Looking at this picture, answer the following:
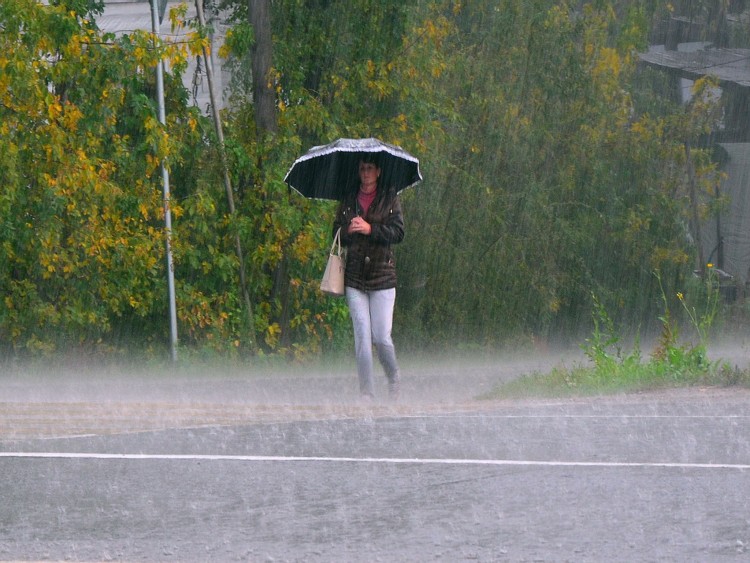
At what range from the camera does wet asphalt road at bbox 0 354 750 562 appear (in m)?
5.21

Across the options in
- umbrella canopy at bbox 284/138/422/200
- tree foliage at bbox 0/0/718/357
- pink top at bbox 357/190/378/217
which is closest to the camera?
pink top at bbox 357/190/378/217

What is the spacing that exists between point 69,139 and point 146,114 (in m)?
1.19

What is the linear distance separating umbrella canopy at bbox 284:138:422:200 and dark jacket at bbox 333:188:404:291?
284 millimetres

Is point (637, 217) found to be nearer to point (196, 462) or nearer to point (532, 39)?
point (532, 39)

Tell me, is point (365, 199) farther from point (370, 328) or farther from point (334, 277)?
point (370, 328)

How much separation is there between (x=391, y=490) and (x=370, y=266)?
4136 mm

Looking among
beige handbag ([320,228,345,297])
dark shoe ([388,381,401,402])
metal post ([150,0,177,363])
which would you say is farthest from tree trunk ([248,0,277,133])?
dark shoe ([388,381,401,402])

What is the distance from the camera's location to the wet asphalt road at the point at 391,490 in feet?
17.1

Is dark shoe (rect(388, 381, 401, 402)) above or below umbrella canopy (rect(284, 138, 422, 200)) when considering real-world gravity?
below

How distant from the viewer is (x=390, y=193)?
1033 centimetres

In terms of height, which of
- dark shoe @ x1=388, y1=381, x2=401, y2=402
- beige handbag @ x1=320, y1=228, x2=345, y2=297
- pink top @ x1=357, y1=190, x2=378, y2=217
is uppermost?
pink top @ x1=357, y1=190, x2=378, y2=217

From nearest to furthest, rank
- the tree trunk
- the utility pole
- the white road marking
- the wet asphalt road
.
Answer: the wet asphalt road
the white road marking
the utility pole
the tree trunk

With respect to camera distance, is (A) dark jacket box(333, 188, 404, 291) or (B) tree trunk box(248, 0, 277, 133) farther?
(B) tree trunk box(248, 0, 277, 133)

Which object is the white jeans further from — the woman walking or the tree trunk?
the tree trunk
